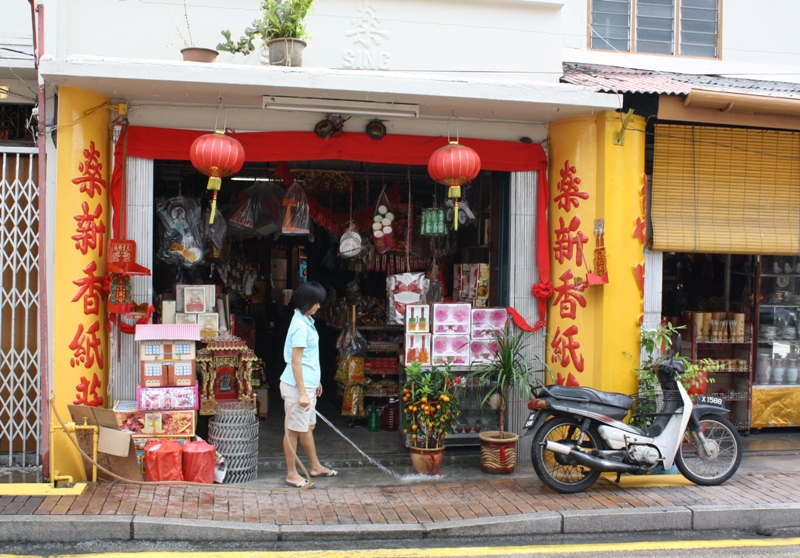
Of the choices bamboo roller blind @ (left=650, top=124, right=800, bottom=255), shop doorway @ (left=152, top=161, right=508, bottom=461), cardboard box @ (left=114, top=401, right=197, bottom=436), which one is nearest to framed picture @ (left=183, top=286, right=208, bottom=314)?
shop doorway @ (left=152, top=161, right=508, bottom=461)

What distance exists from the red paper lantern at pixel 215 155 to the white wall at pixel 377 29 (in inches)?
44.0

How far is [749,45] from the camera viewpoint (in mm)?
9773

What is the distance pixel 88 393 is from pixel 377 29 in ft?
14.8

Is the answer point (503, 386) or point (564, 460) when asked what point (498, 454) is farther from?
point (564, 460)

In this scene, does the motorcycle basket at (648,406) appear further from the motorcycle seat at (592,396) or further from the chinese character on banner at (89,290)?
the chinese character on banner at (89,290)

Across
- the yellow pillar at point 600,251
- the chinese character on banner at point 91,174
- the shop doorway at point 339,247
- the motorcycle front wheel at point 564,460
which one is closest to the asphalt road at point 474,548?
the motorcycle front wheel at point 564,460

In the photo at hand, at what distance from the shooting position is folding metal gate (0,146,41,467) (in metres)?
7.11

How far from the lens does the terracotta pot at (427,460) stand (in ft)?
24.1

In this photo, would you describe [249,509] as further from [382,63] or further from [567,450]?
[382,63]

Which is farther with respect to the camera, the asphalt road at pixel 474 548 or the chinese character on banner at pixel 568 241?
the chinese character on banner at pixel 568 241

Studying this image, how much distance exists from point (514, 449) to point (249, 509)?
2782 millimetres

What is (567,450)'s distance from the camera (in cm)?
655

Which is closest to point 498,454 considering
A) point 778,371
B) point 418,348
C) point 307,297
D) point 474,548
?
point 418,348

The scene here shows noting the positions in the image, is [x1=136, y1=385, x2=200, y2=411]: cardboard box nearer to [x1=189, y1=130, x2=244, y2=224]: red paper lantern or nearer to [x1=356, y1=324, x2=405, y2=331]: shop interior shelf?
[x1=189, y1=130, x2=244, y2=224]: red paper lantern
